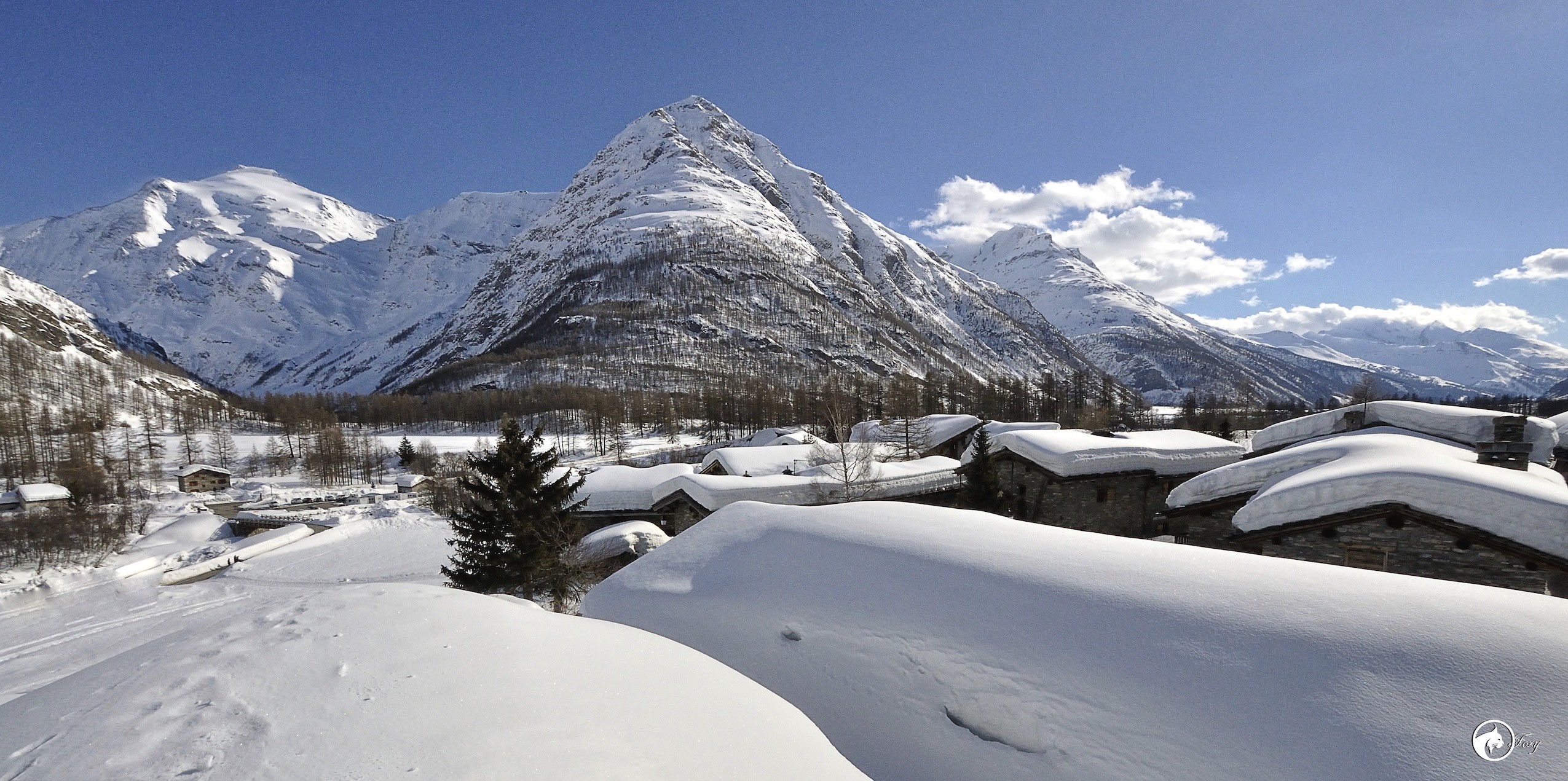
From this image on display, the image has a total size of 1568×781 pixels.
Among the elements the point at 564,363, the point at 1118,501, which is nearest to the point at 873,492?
the point at 1118,501

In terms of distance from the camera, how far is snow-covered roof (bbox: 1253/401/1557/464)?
51.9ft

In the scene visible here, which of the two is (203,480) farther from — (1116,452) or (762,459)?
(1116,452)

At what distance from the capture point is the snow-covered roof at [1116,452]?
22172mm

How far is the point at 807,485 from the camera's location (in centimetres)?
2389

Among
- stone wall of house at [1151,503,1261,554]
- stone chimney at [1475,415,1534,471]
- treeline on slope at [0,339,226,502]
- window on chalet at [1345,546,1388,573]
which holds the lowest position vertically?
stone wall of house at [1151,503,1261,554]

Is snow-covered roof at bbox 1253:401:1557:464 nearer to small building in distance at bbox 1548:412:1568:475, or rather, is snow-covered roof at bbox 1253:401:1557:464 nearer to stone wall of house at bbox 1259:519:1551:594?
stone wall of house at bbox 1259:519:1551:594

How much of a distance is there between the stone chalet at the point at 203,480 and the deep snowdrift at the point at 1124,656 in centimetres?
10071

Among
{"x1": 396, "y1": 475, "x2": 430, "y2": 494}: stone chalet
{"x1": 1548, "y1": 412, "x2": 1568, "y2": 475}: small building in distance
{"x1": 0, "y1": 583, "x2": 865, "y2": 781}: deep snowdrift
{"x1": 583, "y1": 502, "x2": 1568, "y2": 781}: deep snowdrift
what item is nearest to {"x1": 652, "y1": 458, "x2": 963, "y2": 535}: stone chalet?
{"x1": 583, "y1": 502, "x2": 1568, "y2": 781}: deep snowdrift

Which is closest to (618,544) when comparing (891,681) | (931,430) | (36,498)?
(891,681)

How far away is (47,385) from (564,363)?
10728 cm

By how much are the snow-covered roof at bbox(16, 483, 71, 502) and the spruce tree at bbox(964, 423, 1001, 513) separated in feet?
285

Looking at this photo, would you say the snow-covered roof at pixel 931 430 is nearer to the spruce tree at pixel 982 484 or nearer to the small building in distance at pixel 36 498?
the spruce tree at pixel 982 484

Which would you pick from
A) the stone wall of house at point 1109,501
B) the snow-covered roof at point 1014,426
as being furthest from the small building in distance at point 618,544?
the snow-covered roof at point 1014,426

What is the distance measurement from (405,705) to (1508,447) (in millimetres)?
23684
